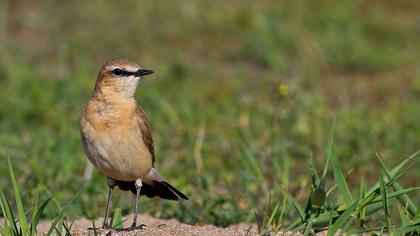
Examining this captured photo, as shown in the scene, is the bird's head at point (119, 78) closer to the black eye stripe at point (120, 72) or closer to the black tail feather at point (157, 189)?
the black eye stripe at point (120, 72)

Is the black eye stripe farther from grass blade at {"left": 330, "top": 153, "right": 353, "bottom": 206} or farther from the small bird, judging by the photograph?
grass blade at {"left": 330, "top": 153, "right": 353, "bottom": 206}

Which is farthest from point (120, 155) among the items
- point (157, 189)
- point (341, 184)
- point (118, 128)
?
point (341, 184)

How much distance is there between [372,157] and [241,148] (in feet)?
5.03

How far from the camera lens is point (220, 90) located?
10.7 meters

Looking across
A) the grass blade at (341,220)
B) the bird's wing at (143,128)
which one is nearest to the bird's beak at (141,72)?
the bird's wing at (143,128)

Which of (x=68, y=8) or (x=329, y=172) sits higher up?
(x=68, y=8)

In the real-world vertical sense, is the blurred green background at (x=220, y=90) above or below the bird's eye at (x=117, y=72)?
below

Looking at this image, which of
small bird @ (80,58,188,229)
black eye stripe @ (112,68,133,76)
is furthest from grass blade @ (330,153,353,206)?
black eye stripe @ (112,68,133,76)

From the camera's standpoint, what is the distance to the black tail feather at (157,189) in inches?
265

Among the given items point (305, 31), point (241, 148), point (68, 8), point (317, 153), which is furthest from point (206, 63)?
point (241, 148)

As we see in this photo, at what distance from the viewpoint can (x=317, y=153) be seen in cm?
873

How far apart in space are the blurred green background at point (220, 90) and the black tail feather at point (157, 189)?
0.30 metres

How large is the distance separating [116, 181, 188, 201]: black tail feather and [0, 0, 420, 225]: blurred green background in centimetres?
30

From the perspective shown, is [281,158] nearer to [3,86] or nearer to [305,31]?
Answer: [3,86]
